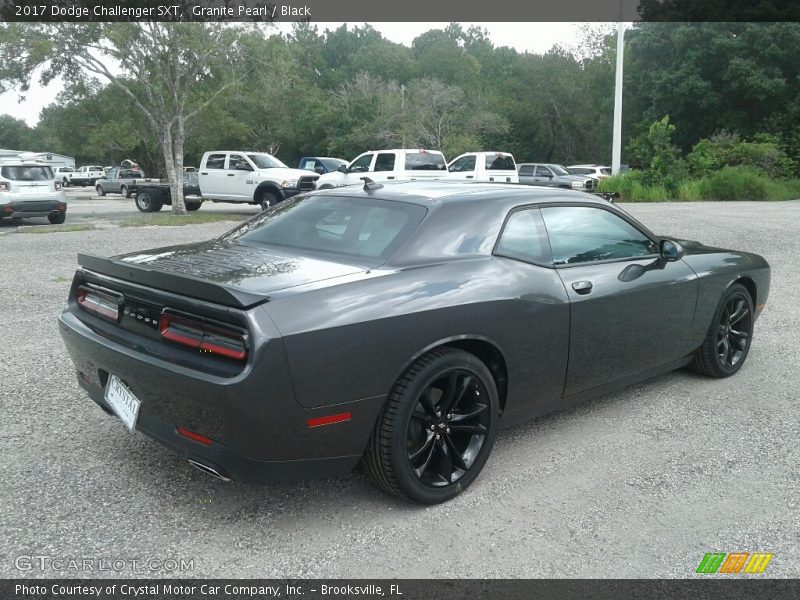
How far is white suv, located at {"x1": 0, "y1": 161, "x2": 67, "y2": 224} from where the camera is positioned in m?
16.7

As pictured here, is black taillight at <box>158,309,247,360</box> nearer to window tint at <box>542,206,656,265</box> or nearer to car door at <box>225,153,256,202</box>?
window tint at <box>542,206,656,265</box>

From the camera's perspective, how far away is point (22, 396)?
15.0 feet

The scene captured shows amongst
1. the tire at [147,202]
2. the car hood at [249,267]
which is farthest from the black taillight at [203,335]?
the tire at [147,202]

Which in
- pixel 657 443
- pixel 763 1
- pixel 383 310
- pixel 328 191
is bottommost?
pixel 657 443

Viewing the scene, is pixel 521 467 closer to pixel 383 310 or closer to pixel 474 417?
pixel 474 417

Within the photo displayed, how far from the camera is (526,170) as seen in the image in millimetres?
32438

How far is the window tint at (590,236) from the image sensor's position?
12.9 ft

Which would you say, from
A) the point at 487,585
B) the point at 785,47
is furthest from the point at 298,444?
the point at 785,47

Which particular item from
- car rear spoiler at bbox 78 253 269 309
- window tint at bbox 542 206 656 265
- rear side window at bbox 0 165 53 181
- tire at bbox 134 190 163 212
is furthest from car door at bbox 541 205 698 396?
tire at bbox 134 190 163 212

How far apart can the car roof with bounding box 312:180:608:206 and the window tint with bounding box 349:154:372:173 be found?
15.8 metres

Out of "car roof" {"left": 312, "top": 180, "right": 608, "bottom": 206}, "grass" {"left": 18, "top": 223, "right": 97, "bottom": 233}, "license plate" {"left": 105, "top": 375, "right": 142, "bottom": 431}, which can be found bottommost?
"grass" {"left": 18, "top": 223, "right": 97, "bottom": 233}

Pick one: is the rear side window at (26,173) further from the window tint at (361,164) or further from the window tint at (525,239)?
the window tint at (525,239)

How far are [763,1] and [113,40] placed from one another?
3530 cm

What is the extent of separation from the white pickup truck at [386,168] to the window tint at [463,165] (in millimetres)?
3008
